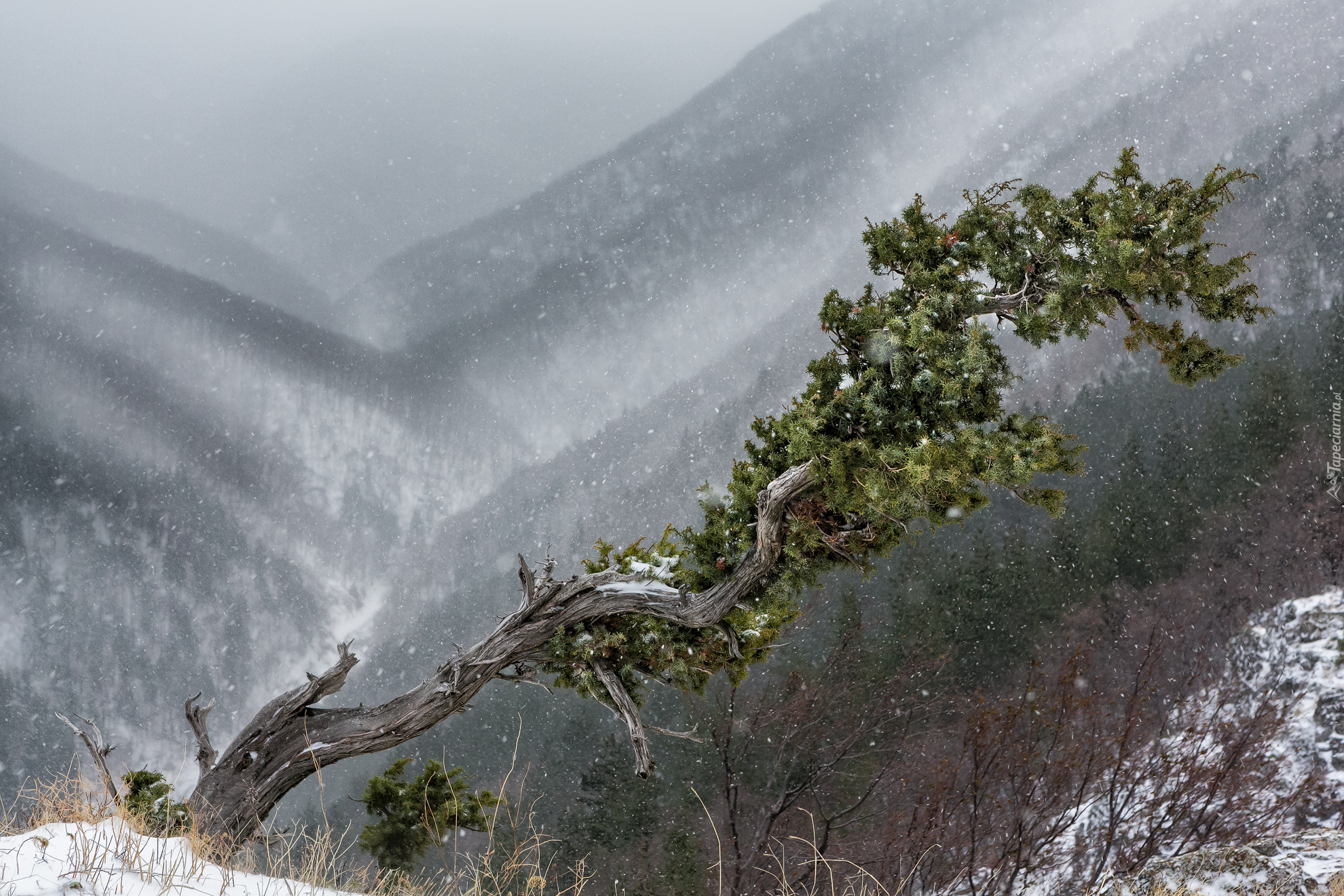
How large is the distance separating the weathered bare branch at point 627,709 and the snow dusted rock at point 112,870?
3.07 metres

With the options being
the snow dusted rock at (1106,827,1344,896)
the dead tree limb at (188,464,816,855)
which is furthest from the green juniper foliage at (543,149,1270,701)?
the snow dusted rock at (1106,827,1344,896)

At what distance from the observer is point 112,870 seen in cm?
324

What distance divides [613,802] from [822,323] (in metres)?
11.8

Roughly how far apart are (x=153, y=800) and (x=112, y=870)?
4711 mm

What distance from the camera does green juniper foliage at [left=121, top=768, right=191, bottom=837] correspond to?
641 cm

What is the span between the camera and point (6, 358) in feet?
61.4

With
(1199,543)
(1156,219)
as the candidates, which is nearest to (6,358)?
(1156,219)

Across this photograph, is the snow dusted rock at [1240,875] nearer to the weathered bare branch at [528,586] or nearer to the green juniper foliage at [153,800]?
the weathered bare branch at [528,586]

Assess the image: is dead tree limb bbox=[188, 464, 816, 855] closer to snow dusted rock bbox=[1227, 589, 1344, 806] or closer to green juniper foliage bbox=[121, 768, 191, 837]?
green juniper foliage bbox=[121, 768, 191, 837]

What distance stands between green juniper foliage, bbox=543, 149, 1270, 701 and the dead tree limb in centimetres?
86

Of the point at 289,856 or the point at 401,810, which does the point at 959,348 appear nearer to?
the point at 289,856

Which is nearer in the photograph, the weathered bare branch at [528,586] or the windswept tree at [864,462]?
the windswept tree at [864,462]

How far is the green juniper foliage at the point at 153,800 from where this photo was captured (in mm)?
6410

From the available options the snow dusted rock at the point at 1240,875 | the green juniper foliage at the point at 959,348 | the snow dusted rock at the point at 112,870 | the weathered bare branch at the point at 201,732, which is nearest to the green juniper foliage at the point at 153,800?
the weathered bare branch at the point at 201,732
